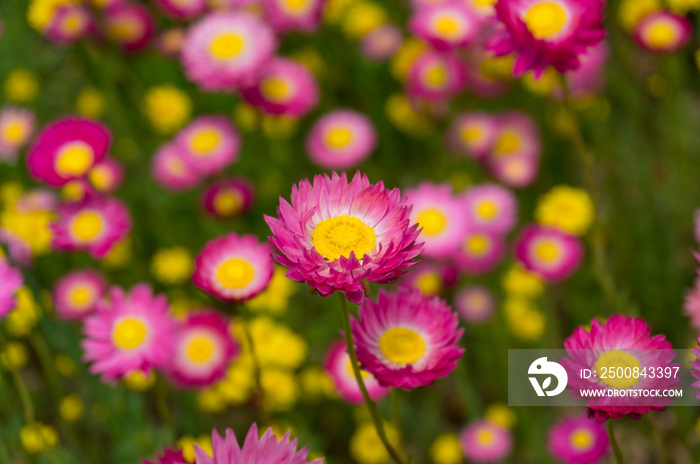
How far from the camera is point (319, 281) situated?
67 cm

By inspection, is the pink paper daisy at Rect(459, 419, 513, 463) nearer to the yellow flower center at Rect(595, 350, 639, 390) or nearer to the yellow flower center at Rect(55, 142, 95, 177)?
the yellow flower center at Rect(595, 350, 639, 390)

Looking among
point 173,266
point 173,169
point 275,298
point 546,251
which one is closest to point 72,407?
point 173,266

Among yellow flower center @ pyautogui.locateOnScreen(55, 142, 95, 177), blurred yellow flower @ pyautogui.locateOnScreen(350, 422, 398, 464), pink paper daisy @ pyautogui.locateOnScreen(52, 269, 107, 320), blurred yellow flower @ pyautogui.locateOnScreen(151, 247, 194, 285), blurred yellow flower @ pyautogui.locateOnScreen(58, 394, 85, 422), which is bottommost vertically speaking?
blurred yellow flower @ pyautogui.locateOnScreen(58, 394, 85, 422)

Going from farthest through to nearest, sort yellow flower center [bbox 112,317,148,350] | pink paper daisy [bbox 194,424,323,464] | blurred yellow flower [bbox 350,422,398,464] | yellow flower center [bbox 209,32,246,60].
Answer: yellow flower center [bbox 209,32,246,60] < blurred yellow flower [bbox 350,422,398,464] < yellow flower center [bbox 112,317,148,350] < pink paper daisy [bbox 194,424,323,464]

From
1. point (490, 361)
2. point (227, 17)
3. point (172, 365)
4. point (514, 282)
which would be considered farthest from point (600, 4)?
point (227, 17)

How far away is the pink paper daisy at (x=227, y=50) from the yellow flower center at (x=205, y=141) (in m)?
0.21

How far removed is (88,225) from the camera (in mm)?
1609

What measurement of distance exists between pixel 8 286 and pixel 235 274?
0.42m

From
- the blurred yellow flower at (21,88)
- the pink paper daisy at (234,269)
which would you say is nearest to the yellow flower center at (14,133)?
the blurred yellow flower at (21,88)

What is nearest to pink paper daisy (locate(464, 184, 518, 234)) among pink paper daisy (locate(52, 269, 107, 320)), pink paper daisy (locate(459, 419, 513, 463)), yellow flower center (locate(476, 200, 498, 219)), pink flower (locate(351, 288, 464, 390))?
yellow flower center (locate(476, 200, 498, 219))

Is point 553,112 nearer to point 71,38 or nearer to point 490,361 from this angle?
point 490,361

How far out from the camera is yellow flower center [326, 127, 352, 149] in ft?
6.84

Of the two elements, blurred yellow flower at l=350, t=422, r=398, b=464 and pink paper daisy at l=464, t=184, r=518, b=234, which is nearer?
blurred yellow flower at l=350, t=422, r=398, b=464

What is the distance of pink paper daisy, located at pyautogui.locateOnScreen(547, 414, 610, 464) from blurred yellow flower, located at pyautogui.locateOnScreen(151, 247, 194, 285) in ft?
4.11
